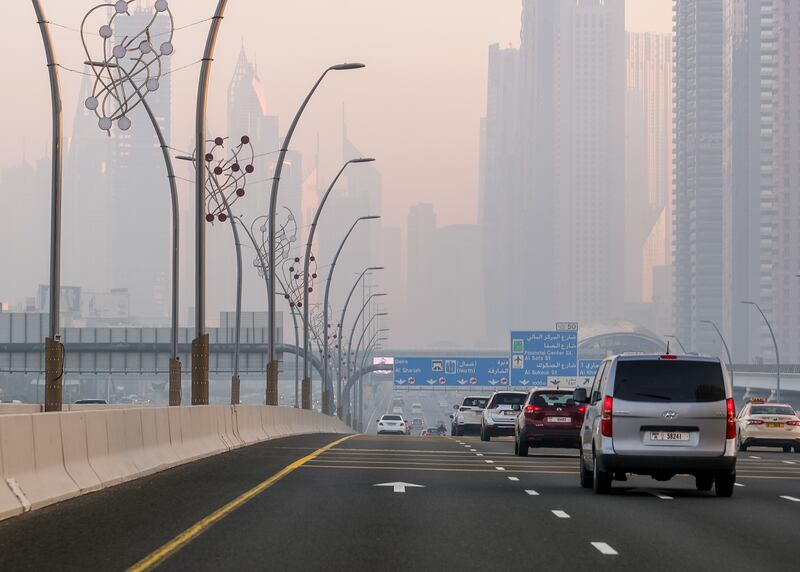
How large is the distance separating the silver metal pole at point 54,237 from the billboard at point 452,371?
8400 centimetres

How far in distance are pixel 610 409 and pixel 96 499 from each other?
669 cm

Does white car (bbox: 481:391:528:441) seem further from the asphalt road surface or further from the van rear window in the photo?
the van rear window

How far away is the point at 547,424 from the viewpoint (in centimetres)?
3366

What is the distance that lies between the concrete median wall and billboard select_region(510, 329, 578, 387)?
218 ft

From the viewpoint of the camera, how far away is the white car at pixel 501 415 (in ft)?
151

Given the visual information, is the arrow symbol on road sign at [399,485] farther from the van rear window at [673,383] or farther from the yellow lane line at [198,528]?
the van rear window at [673,383]

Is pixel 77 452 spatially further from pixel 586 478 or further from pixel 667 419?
pixel 667 419

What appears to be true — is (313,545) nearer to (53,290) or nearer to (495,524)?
(495,524)

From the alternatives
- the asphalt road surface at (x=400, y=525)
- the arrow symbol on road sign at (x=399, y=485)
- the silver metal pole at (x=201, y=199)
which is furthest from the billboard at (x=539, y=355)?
the arrow symbol on road sign at (x=399, y=485)

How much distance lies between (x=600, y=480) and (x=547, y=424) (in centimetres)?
1333

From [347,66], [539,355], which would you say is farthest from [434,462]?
[539,355]

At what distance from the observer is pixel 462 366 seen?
11288cm

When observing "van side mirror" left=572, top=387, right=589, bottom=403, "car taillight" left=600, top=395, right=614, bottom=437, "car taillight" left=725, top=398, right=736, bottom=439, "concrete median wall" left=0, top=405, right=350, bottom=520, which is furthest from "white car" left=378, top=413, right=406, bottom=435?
"car taillight" left=725, top=398, right=736, bottom=439

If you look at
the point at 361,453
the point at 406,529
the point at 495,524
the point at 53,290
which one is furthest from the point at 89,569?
the point at 361,453
